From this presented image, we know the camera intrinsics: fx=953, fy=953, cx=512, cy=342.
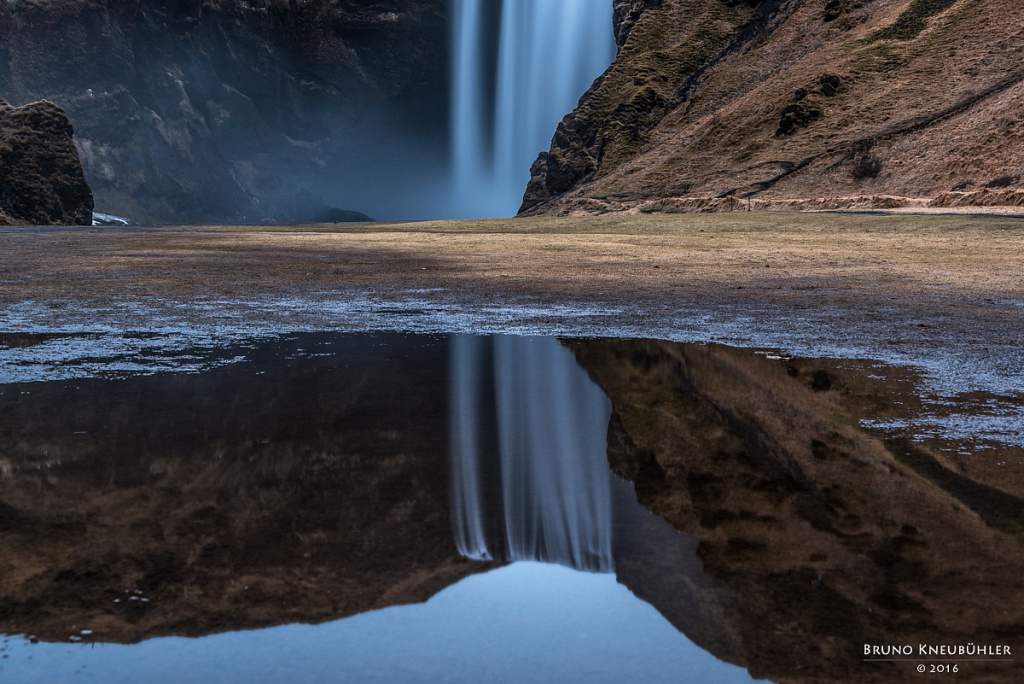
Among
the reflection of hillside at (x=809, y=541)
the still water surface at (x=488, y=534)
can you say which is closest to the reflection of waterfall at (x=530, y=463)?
the still water surface at (x=488, y=534)

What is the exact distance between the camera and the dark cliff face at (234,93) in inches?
3888

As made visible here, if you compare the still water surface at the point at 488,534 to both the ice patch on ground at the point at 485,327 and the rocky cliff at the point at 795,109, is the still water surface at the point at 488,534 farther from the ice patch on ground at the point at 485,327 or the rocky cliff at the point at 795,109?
the rocky cliff at the point at 795,109

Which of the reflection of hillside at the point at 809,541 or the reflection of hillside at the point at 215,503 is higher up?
the reflection of hillside at the point at 215,503

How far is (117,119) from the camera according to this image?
10188 cm

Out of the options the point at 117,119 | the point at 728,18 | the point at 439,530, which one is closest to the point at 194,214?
the point at 117,119

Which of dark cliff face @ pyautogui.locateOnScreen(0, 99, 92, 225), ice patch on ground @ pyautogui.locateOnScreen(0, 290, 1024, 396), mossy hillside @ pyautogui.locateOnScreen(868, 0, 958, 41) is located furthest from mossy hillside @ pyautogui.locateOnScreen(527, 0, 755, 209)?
ice patch on ground @ pyautogui.locateOnScreen(0, 290, 1024, 396)

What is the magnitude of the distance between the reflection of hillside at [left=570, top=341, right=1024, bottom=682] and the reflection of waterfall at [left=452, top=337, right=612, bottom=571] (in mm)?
150

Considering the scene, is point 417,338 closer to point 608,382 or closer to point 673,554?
point 608,382

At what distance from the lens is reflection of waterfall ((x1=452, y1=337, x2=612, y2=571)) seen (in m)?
2.90

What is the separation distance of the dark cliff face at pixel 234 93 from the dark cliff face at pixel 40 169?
1582 inches

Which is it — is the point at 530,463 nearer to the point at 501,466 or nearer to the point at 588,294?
the point at 501,466

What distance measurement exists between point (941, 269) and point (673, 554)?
1199 centimetres

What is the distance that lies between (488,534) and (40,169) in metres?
63.7

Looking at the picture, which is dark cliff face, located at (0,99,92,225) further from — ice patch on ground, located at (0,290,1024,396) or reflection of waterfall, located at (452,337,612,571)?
reflection of waterfall, located at (452,337,612,571)
